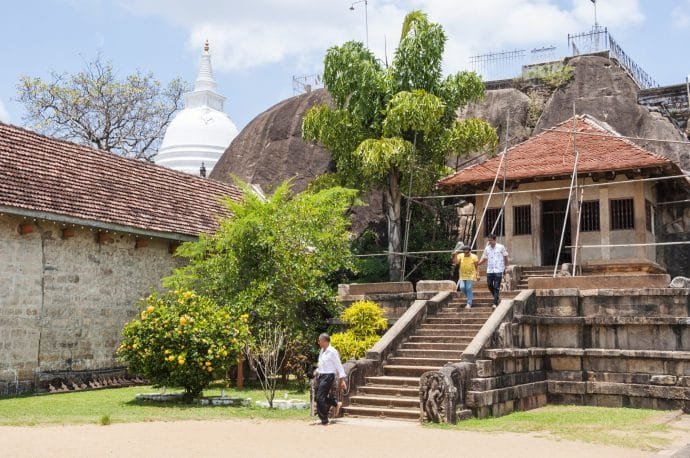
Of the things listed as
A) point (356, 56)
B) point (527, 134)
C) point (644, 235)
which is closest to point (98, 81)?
point (356, 56)

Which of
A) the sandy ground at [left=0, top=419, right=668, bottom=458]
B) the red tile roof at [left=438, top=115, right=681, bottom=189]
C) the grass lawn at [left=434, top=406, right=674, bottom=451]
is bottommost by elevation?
the grass lawn at [left=434, top=406, right=674, bottom=451]

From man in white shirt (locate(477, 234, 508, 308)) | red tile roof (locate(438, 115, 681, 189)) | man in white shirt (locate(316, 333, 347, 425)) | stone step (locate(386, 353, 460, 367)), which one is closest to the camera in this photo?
man in white shirt (locate(316, 333, 347, 425))

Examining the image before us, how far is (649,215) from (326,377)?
12701 mm

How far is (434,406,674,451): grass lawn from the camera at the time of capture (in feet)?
33.9

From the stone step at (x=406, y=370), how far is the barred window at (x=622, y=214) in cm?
895

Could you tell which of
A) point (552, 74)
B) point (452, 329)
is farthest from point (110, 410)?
point (552, 74)

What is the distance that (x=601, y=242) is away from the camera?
786 inches

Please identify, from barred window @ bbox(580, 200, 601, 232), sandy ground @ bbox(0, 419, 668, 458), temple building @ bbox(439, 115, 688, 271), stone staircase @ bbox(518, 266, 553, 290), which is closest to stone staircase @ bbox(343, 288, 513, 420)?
sandy ground @ bbox(0, 419, 668, 458)

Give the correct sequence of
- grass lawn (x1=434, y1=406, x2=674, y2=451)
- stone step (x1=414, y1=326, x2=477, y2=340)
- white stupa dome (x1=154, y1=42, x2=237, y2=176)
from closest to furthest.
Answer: grass lawn (x1=434, y1=406, x2=674, y2=451), stone step (x1=414, y1=326, x2=477, y2=340), white stupa dome (x1=154, y1=42, x2=237, y2=176)

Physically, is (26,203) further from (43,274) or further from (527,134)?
(527,134)

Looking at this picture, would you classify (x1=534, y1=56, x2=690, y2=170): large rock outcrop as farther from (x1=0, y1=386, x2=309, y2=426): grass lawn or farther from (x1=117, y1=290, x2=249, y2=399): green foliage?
(x1=117, y1=290, x2=249, y2=399): green foliage

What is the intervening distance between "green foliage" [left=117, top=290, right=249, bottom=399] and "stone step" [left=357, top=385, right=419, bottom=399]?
8.44ft

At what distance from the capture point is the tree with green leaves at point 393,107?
74.8ft

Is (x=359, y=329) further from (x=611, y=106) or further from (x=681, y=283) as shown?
(x=611, y=106)
